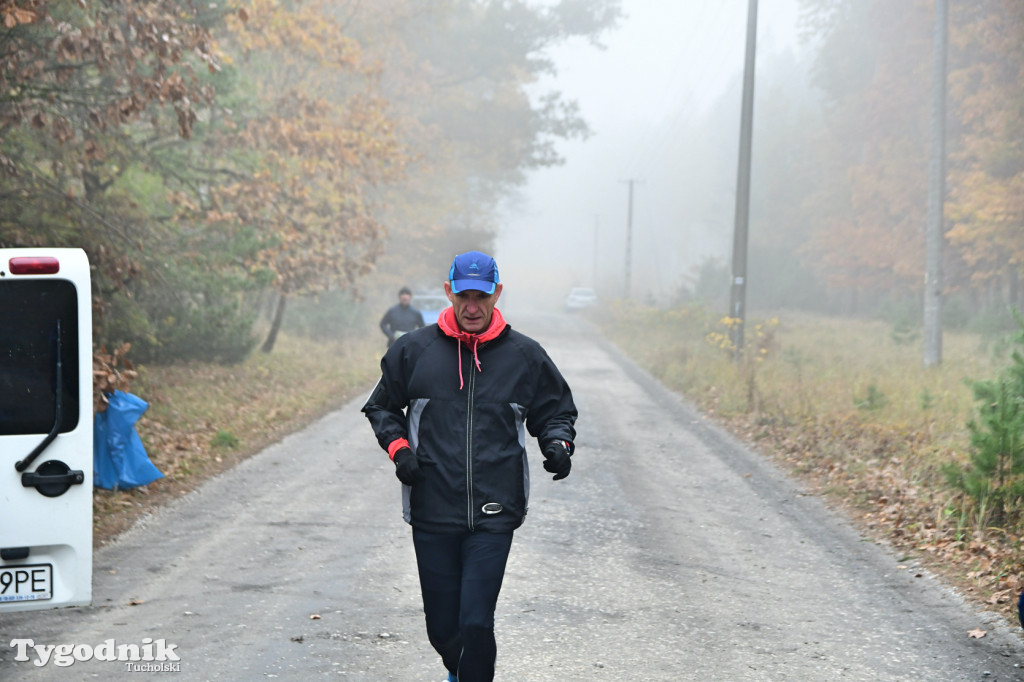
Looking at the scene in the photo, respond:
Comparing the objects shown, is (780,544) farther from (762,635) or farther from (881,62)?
(881,62)

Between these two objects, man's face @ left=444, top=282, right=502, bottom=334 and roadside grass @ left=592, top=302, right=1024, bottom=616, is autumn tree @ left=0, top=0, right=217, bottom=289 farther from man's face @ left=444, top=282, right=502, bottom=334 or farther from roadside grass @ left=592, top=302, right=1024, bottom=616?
roadside grass @ left=592, top=302, right=1024, bottom=616

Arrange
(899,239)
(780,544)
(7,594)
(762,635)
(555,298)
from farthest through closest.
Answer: (555,298) → (899,239) → (780,544) → (762,635) → (7,594)

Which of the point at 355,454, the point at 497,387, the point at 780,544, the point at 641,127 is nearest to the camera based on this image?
the point at 497,387

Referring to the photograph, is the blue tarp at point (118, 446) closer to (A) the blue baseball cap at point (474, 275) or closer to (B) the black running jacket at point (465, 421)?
(B) the black running jacket at point (465, 421)

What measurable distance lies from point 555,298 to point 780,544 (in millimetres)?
92507

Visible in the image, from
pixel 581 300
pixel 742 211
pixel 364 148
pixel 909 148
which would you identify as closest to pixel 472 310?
pixel 364 148

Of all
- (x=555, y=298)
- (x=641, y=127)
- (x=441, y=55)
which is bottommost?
(x=555, y=298)

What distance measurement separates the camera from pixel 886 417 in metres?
14.4

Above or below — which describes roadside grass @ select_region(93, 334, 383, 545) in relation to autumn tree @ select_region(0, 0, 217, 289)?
below

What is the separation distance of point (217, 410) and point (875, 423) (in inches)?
360

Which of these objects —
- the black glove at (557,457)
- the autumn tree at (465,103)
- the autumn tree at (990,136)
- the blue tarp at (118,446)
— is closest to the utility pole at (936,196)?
the autumn tree at (990,136)

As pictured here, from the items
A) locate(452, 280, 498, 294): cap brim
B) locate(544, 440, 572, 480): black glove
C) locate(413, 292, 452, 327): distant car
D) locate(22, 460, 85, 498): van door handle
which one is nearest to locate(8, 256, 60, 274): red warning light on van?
locate(22, 460, 85, 498): van door handle

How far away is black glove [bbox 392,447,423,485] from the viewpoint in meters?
4.28

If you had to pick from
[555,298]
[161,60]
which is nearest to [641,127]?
[555,298]
